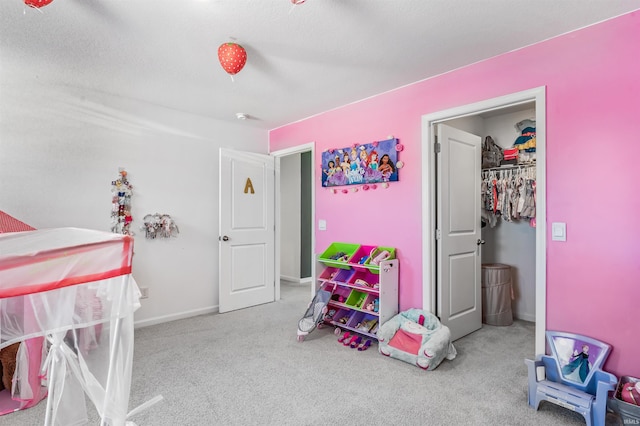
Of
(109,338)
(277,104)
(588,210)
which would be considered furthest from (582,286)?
(277,104)

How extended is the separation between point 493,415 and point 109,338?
199cm

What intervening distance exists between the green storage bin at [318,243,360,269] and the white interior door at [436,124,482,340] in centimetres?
85

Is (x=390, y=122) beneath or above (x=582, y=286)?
above

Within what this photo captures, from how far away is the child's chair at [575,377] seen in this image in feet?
5.63

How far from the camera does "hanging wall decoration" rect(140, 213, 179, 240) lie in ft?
11.3

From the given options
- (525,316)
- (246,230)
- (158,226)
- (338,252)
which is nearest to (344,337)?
(338,252)

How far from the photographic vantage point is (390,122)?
10.3 feet

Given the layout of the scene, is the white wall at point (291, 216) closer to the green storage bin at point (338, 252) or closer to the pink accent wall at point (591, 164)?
the green storage bin at point (338, 252)

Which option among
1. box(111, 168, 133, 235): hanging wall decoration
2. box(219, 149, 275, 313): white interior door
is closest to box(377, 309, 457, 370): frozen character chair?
box(219, 149, 275, 313): white interior door

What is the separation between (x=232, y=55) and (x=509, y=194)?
2926 millimetres

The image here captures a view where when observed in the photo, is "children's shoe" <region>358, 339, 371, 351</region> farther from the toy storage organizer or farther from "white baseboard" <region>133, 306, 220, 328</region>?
"white baseboard" <region>133, 306, 220, 328</region>

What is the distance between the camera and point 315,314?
3.09m

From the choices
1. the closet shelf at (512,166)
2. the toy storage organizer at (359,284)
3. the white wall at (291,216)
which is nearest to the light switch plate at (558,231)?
the toy storage organizer at (359,284)

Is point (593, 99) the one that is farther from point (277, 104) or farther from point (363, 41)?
point (277, 104)
